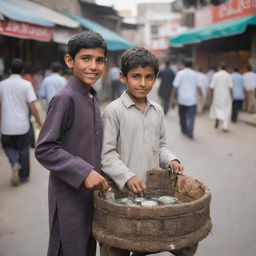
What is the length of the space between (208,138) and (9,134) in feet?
16.8

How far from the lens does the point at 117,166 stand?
2320mm

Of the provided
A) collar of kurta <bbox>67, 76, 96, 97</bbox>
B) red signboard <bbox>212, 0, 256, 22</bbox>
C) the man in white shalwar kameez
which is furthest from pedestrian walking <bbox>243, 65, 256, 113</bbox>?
collar of kurta <bbox>67, 76, 96, 97</bbox>

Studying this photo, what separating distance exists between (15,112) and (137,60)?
372 centimetres

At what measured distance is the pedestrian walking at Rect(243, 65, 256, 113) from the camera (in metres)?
12.4

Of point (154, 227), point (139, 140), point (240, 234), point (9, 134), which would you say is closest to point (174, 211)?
point (154, 227)

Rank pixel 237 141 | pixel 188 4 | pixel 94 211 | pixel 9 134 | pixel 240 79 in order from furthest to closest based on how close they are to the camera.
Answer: pixel 188 4, pixel 240 79, pixel 237 141, pixel 9 134, pixel 94 211

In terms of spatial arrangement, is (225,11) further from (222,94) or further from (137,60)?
(137,60)

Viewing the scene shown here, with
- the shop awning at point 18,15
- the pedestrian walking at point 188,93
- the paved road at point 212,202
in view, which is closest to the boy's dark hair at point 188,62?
the pedestrian walking at point 188,93

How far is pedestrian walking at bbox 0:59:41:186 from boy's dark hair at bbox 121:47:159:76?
140 inches

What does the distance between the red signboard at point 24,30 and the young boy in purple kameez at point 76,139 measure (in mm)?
5642

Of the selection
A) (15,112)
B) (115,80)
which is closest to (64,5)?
(115,80)

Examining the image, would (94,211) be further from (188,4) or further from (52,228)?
(188,4)

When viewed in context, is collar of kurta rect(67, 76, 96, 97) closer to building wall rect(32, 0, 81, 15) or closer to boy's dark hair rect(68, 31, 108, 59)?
boy's dark hair rect(68, 31, 108, 59)

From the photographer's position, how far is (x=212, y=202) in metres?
4.89
